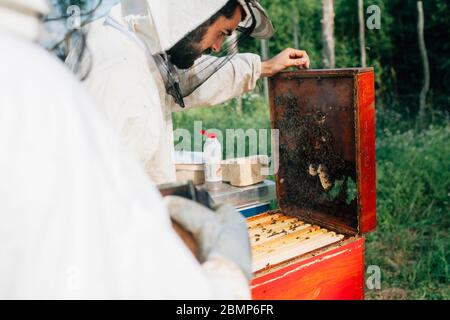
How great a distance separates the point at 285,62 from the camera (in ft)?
9.33

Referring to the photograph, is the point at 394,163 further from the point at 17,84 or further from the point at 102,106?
the point at 17,84

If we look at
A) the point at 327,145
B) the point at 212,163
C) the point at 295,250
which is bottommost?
the point at 295,250

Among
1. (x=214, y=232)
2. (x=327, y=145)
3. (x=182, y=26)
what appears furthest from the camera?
(x=327, y=145)

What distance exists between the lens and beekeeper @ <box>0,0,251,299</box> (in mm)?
929

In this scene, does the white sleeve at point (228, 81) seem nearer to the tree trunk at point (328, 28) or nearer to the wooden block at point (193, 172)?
the wooden block at point (193, 172)

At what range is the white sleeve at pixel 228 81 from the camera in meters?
3.00

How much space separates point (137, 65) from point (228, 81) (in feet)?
2.88

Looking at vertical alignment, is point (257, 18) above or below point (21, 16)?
above

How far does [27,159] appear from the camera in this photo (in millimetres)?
939

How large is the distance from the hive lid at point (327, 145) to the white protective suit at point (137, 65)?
70 cm

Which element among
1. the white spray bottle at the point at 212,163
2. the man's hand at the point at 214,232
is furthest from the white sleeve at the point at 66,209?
the white spray bottle at the point at 212,163

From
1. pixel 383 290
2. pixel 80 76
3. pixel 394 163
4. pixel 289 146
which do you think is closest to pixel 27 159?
pixel 80 76

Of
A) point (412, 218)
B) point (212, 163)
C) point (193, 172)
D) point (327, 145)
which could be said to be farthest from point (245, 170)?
point (412, 218)

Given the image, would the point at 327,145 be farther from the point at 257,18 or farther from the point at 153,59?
the point at 153,59
